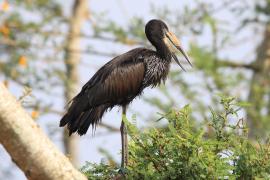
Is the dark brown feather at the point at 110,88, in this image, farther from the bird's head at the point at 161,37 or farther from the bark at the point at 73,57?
the bark at the point at 73,57

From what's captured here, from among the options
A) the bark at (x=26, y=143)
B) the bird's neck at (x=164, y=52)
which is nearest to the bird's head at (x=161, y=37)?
the bird's neck at (x=164, y=52)

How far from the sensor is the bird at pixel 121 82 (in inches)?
351

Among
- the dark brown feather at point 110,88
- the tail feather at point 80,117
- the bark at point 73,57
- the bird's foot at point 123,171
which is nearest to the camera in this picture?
the bird's foot at point 123,171

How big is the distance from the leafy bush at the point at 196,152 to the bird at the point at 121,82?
5.77ft

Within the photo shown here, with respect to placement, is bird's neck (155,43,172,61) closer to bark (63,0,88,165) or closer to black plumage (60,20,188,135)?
black plumage (60,20,188,135)

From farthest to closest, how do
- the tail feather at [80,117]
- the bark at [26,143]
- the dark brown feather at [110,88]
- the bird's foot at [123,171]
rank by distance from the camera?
the dark brown feather at [110,88], the tail feather at [80,117], the bird's foot at [123,171], the bark at [26,143]

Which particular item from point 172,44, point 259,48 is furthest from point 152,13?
point 172,44

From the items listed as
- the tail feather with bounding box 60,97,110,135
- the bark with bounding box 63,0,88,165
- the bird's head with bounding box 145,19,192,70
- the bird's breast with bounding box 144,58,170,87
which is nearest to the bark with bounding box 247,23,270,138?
the bark with bounding box 63,0,88,165

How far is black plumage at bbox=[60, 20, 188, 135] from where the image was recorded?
8938mm

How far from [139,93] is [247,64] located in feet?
36.1

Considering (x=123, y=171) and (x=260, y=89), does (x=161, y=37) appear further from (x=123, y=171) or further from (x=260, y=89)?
(x=260, y=89)

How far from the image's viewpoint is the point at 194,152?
662 centimetres

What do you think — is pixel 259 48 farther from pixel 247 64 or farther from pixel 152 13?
pixel 152 13

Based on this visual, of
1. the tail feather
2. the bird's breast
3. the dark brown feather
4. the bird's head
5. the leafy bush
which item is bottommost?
the leafy bush
